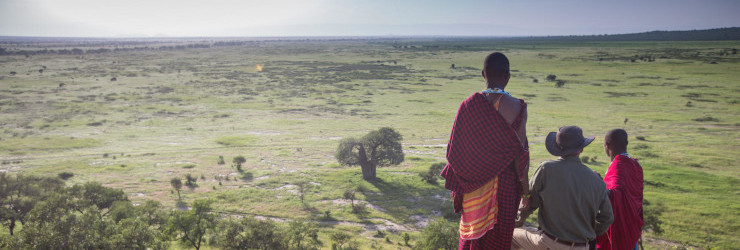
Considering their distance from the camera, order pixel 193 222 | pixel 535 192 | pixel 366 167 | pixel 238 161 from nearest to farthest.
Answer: pixel 535 192
pixel 193 222
pixel 366 167
pixel 238 161

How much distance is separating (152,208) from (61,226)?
28.1 feet

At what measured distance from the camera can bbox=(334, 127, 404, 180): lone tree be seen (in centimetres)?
3431

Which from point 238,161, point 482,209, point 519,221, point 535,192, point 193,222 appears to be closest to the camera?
point 482,209

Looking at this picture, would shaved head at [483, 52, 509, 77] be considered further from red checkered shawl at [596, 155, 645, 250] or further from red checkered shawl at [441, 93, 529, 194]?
red checkered shawl at [596, 155, 645, 250]

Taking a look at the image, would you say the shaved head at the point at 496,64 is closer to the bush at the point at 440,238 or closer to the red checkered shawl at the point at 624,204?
the red checkered shawl at the point at 624,204

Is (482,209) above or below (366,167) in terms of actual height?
above

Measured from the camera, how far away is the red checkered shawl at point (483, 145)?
3930 millimetres

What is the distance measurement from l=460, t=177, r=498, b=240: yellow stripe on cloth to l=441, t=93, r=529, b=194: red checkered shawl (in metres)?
0.08

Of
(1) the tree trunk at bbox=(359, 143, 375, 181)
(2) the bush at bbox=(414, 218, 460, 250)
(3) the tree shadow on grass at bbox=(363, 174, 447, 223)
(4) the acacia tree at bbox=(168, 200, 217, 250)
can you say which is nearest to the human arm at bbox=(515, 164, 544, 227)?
(2) the bush at bbox=(414, 218, 460, 250)

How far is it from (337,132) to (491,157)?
47.2 meters

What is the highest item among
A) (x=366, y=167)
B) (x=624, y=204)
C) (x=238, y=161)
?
(x=624, y=204)

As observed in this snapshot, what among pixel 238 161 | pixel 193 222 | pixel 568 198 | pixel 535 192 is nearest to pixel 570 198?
pixel 568 198

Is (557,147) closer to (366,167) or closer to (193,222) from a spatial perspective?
(193,222)

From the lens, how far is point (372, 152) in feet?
115
